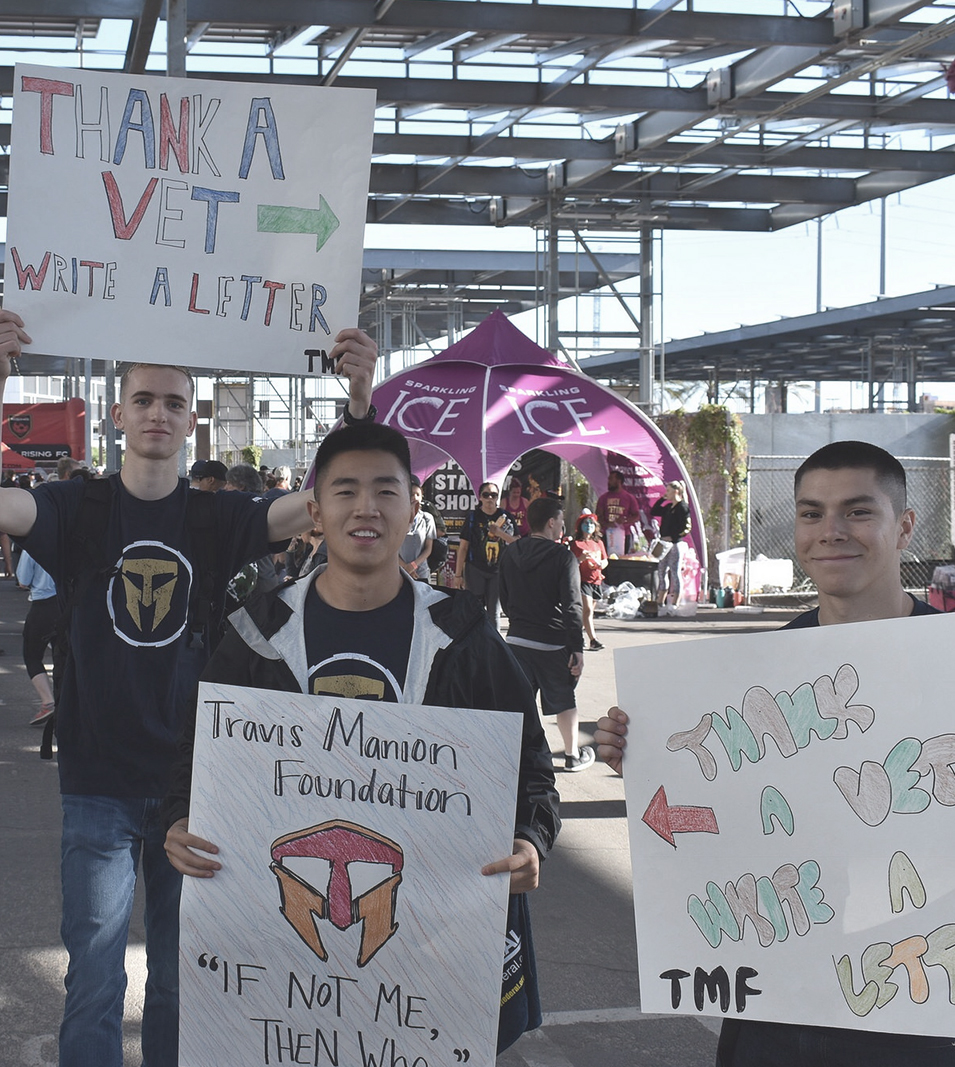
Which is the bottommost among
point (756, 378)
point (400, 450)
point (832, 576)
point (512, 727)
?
point (512, 727)

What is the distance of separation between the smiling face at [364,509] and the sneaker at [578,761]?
5.89m

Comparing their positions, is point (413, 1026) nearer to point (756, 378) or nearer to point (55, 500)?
point (55, 500)

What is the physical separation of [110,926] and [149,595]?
0.81 metres

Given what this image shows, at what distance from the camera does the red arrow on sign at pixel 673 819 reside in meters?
2.54

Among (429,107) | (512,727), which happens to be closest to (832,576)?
(512,727)

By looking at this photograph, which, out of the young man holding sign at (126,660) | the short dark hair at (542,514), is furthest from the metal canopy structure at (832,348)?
the young man holding sign at (126,660)

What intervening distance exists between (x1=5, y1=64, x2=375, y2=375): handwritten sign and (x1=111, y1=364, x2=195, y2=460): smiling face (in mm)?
227

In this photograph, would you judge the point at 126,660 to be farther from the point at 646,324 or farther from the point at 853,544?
the point at 646,324

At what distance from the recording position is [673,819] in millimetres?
2564

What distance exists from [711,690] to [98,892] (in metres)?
1.56

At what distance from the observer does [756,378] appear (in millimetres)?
45844

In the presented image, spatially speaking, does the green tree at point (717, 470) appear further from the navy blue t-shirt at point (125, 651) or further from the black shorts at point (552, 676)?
the navy blue t-shirt at point (125, 651)

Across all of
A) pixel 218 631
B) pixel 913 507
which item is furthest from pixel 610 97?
pixel 218 631

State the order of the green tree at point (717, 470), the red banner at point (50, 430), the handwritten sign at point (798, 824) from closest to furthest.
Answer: the handwritten sign at point (798, 824) < the green tree at point (717, 470) < the red banner at point (50, 430)
